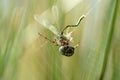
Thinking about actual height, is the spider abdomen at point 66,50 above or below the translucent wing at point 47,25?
below

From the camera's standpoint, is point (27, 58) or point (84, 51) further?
point (27, 58)

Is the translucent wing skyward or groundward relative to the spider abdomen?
skyward

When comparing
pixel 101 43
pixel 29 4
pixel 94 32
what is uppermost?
pixel 29 4

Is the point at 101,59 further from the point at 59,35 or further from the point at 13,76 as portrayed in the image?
the point at 13,76

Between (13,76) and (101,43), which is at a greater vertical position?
(101,43)

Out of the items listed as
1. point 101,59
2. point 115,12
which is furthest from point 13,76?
point 115,12

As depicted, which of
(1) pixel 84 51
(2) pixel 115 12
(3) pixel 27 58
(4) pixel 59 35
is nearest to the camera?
(2) pixel 115 12

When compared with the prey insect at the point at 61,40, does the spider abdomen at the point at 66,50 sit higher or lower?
lower

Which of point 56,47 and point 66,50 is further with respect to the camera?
point 56,47
